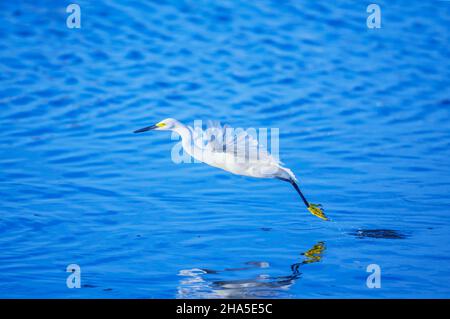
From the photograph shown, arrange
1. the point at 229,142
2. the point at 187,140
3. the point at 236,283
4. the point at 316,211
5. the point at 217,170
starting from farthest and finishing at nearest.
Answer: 1. the point at 217,170
2. the point at 316,211
3. the point at 187,140
4. the point at 229,142
5. the point at 236,283

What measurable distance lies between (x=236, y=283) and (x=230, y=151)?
1635 millimetres

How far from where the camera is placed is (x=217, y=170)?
1134 centimetres

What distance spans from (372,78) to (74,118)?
5.57 meters

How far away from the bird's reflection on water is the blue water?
0.07ft

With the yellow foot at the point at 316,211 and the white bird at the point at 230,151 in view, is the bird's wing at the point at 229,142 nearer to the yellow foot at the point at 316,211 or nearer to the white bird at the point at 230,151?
the white bird at the point at 230,151

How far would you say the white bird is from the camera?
8.96m

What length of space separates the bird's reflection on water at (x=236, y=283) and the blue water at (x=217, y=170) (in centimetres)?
2

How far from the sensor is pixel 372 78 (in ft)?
50.9

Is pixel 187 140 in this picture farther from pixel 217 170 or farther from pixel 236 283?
pixel 217 170

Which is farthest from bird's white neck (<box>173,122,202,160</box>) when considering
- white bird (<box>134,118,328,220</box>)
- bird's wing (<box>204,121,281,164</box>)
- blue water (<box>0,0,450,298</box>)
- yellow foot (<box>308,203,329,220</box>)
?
yellow foot (<box>308,203,329,220</box>)

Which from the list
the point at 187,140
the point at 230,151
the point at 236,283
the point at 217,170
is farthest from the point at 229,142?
the point at 217,170

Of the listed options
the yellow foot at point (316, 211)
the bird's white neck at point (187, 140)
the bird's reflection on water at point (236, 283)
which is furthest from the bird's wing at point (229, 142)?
the bird's reflection on water at point (236, 283)

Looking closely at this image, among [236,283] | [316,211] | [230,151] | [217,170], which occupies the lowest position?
[236,283]
